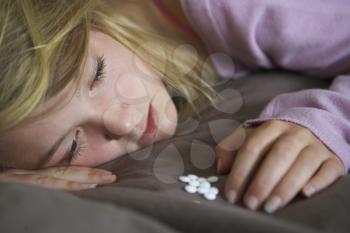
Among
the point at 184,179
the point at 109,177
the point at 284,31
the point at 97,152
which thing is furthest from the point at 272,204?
the point at 284,31

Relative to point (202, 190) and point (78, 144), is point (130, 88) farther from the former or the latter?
point (202, 190)

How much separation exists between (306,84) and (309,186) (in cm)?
42

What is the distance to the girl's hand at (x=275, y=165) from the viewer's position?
57 cm

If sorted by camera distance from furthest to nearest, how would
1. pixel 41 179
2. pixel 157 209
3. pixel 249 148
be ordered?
pixel 41 179, pixel 249 148, pixel 157 209

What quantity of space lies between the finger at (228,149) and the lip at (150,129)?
0.19 meters

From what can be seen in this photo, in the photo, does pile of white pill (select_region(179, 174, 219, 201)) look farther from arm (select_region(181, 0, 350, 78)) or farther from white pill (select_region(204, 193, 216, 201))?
arm (select_region(181, 0, 350, 78))

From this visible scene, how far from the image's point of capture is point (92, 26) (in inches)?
36.6

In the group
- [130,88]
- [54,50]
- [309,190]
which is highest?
[54,50]

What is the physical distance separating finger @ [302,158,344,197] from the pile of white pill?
0.11m

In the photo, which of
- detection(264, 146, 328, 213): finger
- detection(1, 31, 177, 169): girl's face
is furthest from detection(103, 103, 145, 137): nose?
detection(264, 146, 328, 213): finger

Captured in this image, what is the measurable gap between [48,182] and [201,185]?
0.25m

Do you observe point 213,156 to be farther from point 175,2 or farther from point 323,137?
point 175,2

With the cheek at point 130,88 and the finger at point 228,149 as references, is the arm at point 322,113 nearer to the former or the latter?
the finger at point 228,149

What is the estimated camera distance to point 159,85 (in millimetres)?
965
